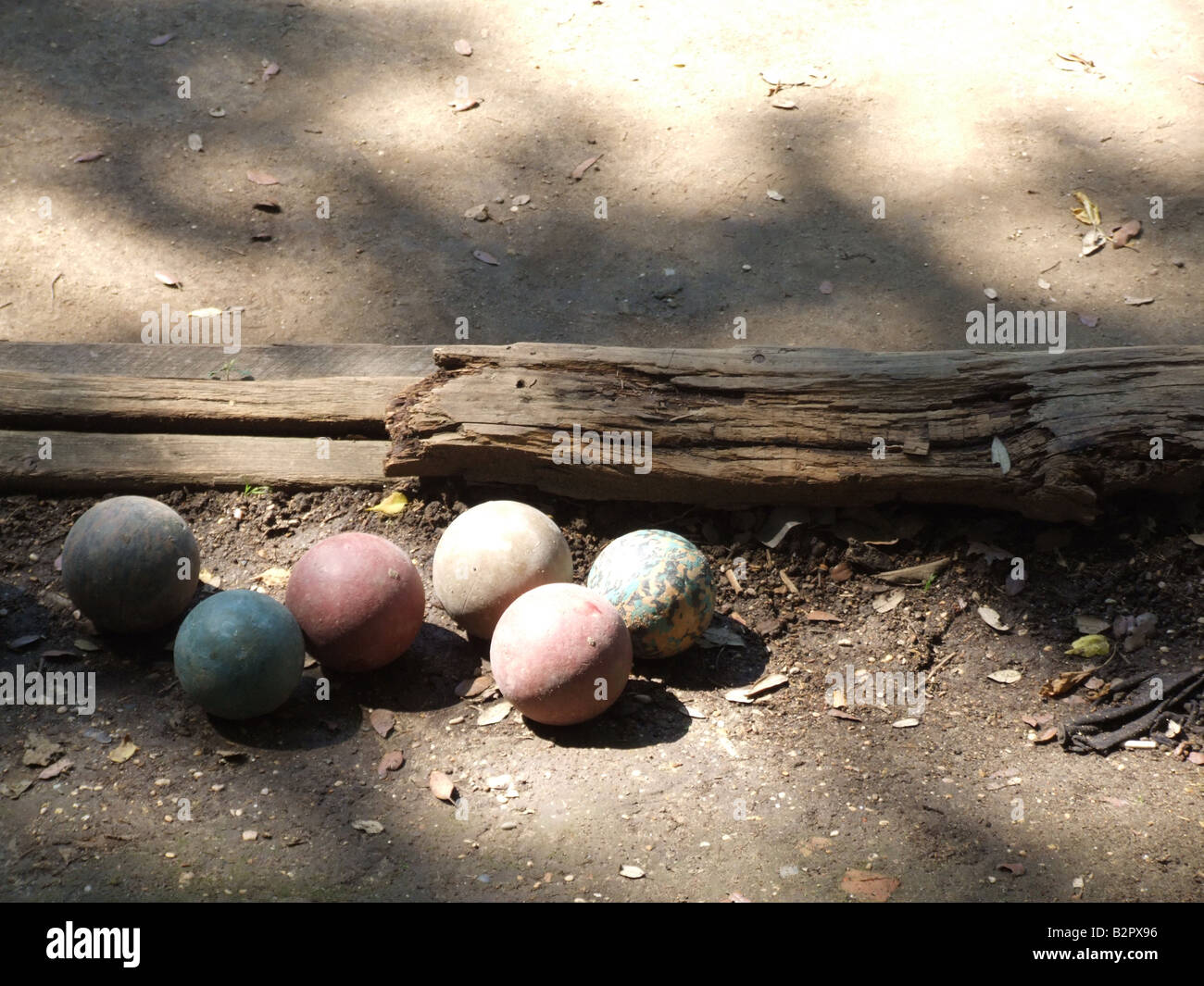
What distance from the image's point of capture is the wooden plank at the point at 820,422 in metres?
4.36

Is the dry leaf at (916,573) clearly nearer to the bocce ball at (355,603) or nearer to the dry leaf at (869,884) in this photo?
the dry leaf at (869,884)

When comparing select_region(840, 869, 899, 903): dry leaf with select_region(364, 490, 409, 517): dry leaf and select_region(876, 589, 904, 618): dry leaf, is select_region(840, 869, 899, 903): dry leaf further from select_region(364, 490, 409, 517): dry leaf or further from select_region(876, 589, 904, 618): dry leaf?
select_region(364, 490, 409, 517): dry leaf

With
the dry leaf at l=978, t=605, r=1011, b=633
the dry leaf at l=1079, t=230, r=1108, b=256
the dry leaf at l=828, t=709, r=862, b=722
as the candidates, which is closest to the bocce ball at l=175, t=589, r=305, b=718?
the dry leaf at l=828, t=709, r=862, b=722

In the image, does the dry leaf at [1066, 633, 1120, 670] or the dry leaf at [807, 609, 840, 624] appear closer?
the dry leaf at [1066, 633, 1120, 670]

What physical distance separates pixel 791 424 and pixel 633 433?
0.66 metres

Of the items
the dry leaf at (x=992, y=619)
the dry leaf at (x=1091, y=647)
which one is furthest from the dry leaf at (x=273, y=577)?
the dry leaf at (x=1091, y=647)

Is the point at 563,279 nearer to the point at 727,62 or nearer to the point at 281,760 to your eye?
the point at 727,62

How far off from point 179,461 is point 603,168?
137 inches

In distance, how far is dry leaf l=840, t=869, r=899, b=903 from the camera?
10.6 ft

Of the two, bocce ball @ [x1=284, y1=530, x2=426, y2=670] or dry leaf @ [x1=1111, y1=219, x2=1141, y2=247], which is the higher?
dry leaf @ [x1=1111, y1=219, x2=1141, y2=247]

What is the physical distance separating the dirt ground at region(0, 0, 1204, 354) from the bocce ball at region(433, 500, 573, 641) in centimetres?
191

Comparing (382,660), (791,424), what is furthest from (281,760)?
(791,424)

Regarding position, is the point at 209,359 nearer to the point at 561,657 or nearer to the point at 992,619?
the point at 561,657

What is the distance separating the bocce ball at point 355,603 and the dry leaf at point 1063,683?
2392 millimetres
